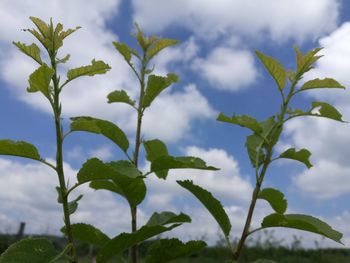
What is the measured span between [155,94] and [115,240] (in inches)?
32.0

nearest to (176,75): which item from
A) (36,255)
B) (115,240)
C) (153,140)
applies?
(153,140)

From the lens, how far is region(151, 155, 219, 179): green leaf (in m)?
1.65

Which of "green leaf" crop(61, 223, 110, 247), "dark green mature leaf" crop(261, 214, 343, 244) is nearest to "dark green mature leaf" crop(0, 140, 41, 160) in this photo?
"green leaf" crop(61, 223, 110, 247)

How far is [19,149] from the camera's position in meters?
1.68

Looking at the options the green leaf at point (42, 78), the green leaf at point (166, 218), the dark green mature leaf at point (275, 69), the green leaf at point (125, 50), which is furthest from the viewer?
the green leaf at point (125, 50)

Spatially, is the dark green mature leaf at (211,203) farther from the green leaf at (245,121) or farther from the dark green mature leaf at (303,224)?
the green leaf at (245,121)

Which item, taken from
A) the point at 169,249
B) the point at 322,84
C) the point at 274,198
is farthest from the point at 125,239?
the point at 322,84

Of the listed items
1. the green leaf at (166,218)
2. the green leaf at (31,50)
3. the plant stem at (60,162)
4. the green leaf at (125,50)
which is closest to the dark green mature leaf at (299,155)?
the green leaf at (166,218)

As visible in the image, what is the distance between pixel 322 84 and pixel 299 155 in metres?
0.36

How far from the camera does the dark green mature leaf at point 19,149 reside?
1.63m

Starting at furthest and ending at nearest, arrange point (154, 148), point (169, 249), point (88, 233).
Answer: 1. point (154, 148)
2. point (88, 233)
3. point (169, 249)

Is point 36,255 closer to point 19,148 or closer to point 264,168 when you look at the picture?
point 19,148

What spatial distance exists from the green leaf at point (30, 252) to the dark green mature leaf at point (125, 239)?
18cm

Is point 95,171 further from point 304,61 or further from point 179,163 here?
point 304,61
